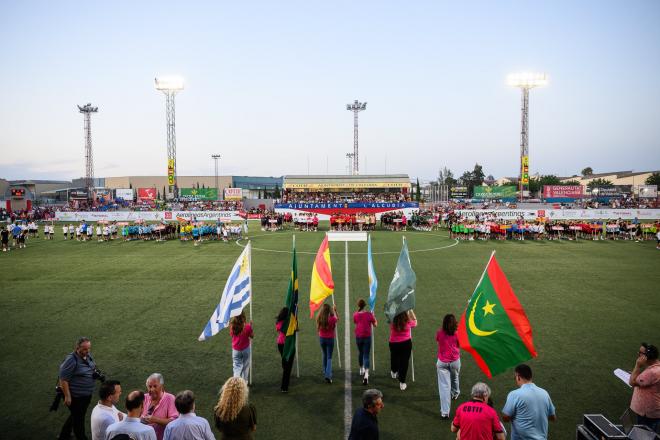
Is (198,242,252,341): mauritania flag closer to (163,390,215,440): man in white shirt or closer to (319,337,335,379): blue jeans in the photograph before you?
(319,337,335,379): blue jeans

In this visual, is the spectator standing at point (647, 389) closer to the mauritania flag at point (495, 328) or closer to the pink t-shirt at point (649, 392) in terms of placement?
the pink t-shirt at point (649, 392)

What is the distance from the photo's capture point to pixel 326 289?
9359 millimetres

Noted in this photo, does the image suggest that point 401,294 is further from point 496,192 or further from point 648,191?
point 648,191

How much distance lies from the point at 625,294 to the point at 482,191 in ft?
220

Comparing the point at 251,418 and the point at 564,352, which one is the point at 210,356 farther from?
the point at 564,352

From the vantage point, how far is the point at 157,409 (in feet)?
17.8

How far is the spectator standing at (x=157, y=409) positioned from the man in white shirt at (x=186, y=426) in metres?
0.98

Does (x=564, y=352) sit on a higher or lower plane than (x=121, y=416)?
lower

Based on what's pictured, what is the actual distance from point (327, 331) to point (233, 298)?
2.12 meters

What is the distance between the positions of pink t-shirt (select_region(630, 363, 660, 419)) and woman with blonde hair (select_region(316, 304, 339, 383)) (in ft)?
16.0

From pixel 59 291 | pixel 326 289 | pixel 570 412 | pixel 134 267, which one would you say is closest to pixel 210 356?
pixel 326 289

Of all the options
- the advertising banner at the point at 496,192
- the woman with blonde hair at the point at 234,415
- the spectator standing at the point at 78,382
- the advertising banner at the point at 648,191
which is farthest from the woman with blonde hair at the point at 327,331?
the advertising banner at the point at 648,191

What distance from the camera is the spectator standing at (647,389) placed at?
5668mm

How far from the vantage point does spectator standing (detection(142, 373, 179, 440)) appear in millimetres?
5345
